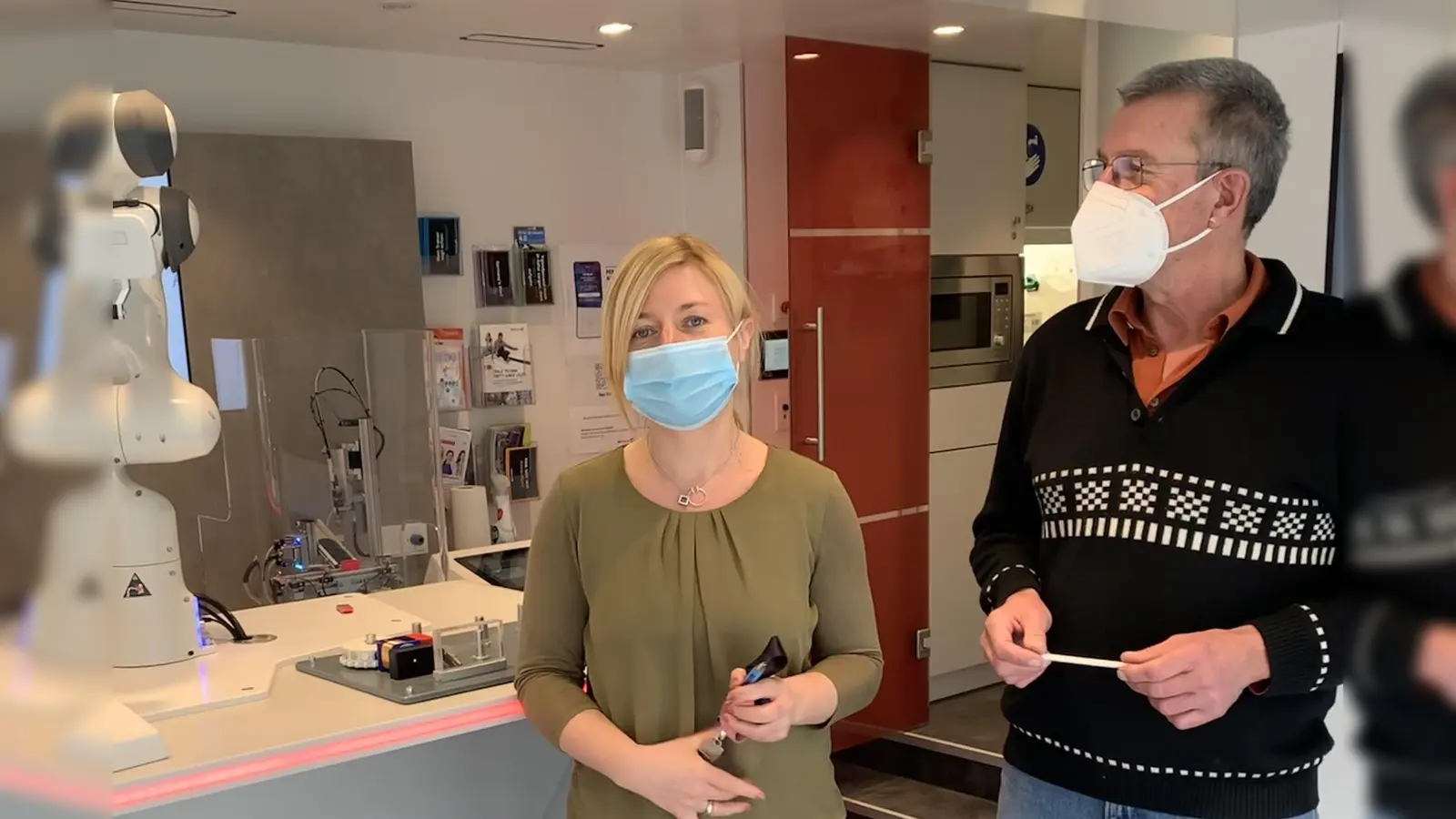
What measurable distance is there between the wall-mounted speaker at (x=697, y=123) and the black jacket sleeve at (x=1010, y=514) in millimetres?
2176

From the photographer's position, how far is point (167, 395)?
5.17 ft

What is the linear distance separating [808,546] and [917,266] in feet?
7.60

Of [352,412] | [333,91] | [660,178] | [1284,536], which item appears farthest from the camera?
[660,178]

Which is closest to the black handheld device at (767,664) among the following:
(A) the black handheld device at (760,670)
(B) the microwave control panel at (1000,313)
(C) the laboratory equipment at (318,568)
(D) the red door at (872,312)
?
(A) the black handheld device at (760,670)

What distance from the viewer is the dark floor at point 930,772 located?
127 inches

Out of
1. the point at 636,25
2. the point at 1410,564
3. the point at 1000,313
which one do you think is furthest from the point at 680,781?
the point at 1000,313

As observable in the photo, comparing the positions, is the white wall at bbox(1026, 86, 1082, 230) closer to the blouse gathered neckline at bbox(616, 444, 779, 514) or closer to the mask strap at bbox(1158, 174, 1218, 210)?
the mask strap at bbox(1158, 174, 1218, 210)

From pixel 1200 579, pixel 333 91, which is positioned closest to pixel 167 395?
pixel 1200 579

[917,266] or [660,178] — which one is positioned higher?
[660,178]

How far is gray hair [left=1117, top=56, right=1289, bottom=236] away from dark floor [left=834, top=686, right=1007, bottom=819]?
2.39 m

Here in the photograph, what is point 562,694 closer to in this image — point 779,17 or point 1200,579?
point 1200,579

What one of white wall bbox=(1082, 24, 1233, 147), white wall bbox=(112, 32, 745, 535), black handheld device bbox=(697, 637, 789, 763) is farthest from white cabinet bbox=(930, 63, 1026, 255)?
black handheld device bbox=(697, 637, 789, 763)

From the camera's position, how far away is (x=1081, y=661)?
1162mm

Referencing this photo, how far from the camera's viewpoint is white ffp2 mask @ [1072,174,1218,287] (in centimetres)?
124
